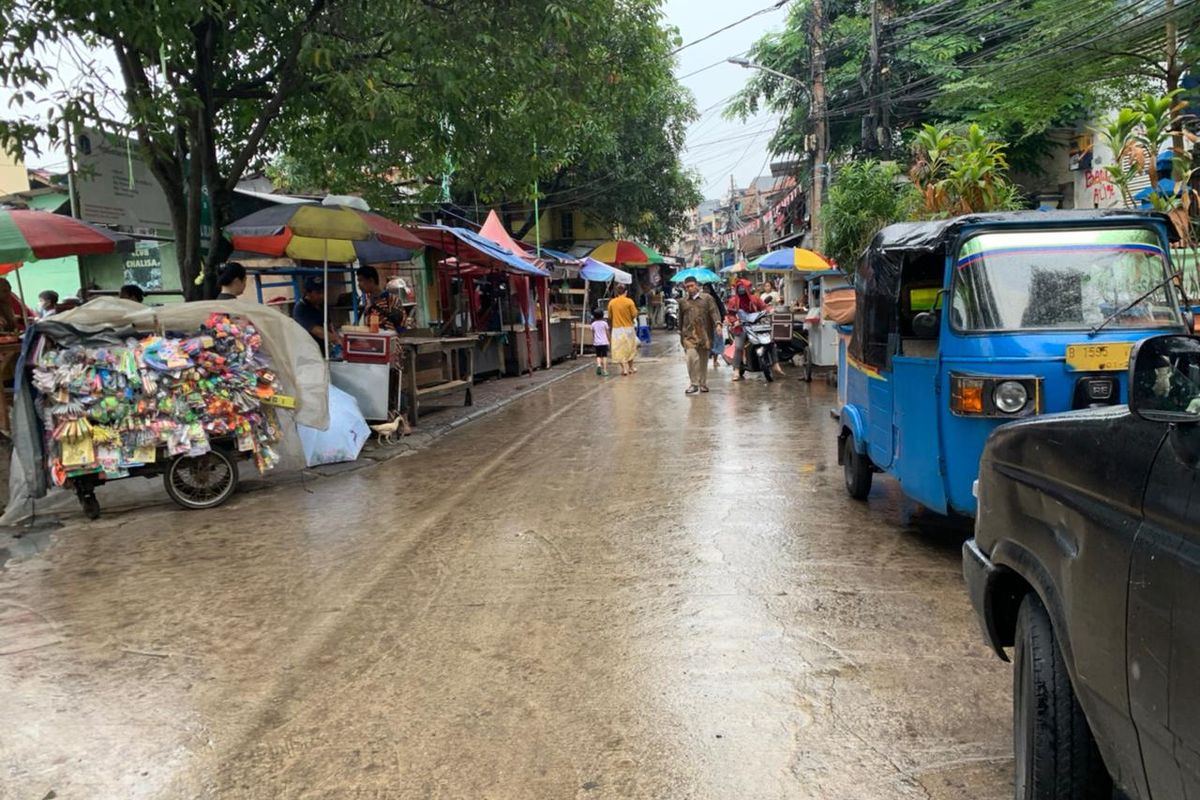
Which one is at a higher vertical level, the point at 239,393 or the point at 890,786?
the point at 239,393

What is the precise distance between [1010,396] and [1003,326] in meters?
0.49

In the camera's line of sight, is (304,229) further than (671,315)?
No

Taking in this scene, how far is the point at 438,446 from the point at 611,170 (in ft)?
72.9

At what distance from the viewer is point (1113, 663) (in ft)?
6.18

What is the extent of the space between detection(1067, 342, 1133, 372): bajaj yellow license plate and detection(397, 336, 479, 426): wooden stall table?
24.9 ft

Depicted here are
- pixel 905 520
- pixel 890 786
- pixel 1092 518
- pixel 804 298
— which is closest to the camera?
pixel 1092 518

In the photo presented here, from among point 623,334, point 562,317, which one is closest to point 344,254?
point 623,334

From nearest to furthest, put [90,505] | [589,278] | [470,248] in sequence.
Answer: [90,505]
[470,248]
[589,278]

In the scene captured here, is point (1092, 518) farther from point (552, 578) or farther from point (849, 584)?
point (552, 578)

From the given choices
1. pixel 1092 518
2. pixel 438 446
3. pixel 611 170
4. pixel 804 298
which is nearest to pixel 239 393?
pixel 438 446

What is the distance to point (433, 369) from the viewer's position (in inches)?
469

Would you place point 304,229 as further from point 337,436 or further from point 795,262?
point 795,262

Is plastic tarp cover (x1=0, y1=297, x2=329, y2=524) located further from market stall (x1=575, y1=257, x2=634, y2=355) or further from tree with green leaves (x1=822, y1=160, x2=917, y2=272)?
market stall (x1=575, y1=257, x2=634, y2=355)

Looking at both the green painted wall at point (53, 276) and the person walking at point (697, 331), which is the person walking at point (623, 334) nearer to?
the person walking at point (697, 331)
